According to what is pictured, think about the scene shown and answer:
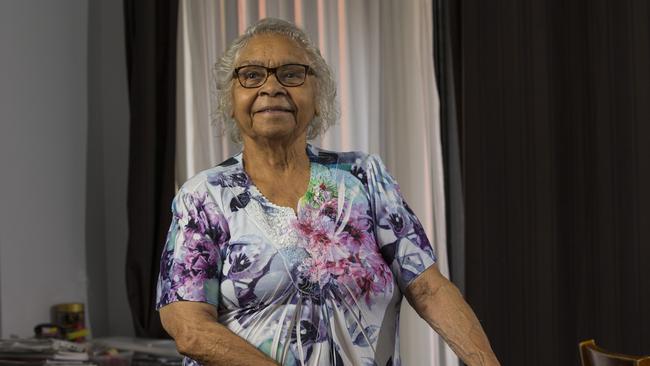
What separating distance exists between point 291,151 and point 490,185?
206 cm

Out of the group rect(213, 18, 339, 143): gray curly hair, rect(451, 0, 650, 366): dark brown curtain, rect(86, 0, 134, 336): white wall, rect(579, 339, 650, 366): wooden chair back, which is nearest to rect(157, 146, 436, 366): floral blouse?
rect(213, 18, 339, 143): gray curly hair

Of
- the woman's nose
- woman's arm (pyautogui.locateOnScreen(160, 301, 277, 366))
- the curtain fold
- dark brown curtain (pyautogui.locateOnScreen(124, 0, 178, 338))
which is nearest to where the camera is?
woman's arm (pyautogui.locateOnScreen(160, 301, 277, 366))

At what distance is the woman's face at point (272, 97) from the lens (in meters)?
1.48

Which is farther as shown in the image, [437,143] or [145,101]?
[145,101]

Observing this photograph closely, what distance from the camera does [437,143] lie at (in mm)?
3727

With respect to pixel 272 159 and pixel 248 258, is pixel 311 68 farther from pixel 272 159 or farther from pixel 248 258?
pixel 248 258

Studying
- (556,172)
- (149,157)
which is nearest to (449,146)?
(556,172)

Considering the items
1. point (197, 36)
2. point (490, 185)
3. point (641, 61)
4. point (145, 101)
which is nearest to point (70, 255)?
point (145, 101)

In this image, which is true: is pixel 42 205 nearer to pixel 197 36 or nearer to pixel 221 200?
pixel 197 36

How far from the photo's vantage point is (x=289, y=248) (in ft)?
4.64

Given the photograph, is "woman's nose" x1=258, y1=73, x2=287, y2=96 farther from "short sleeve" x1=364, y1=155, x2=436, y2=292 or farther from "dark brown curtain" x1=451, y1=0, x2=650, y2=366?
"dark brown curtain" x1=451, y1=0, x2=650, y2=366

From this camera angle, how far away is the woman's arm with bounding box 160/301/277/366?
1.36 metres

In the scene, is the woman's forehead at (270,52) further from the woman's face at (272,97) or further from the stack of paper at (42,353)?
the stack of paper at (42,353)

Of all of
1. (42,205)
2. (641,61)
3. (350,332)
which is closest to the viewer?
(350,332)
